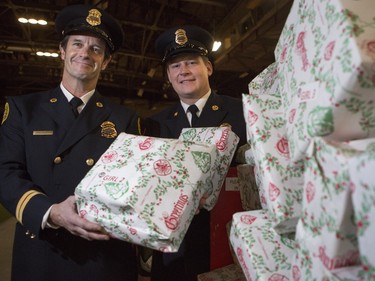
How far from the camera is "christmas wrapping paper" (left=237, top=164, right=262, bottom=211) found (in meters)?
1.21

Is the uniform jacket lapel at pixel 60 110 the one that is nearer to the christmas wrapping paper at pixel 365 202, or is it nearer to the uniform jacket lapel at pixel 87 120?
the uniform jacket lapel at pixel 87 120

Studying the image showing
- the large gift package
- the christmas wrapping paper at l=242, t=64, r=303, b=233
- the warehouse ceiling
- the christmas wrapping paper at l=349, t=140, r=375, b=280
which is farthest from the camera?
the warehouse ceiling

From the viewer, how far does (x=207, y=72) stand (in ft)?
6.25

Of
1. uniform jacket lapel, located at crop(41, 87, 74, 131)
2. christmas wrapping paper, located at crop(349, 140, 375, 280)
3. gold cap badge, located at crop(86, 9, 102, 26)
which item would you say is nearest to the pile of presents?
christmas wrapping paper, located at crop(349, 140, 375, 280)

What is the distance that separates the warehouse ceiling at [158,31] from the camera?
4.14 metres

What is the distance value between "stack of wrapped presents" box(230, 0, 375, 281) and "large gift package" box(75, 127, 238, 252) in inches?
8.5

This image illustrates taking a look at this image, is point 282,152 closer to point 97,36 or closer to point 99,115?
point 99,115

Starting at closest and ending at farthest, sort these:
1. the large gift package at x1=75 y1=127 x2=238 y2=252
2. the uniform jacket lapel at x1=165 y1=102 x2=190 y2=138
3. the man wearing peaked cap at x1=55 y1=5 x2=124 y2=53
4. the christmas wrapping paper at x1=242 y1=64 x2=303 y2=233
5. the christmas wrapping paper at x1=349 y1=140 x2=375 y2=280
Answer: the christmas wrapping paper at x1=349 y1=140 x2=375 y2=280 < the christmas wrapping paper at x1=242 y1=64 x2=303 y2=233 < the large gift package at x1=75 y1=127 x2=238 y2=252 < the man wearing peaked cap at x1=55 y1=5 x2=124 y2=53 < the uniform jacket lapel at x1=165 y1=102 x2=190 y2=138

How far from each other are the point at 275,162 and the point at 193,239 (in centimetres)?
84

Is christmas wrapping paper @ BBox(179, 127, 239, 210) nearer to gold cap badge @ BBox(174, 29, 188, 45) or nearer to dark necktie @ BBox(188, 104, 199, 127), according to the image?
dark necktie @ BBox(188, 104, 199, 127)

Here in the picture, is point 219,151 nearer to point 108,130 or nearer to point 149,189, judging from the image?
point 149,189

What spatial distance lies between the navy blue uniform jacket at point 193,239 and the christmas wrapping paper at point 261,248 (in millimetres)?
579

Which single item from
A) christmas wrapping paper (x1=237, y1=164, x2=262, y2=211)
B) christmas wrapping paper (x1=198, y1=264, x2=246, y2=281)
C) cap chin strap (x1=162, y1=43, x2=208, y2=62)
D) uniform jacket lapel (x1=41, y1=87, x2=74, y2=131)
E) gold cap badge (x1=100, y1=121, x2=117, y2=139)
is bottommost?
christmas wrapping paper (x1=198, y1=264, x2=246, y2=281)

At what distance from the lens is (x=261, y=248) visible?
88 cm
